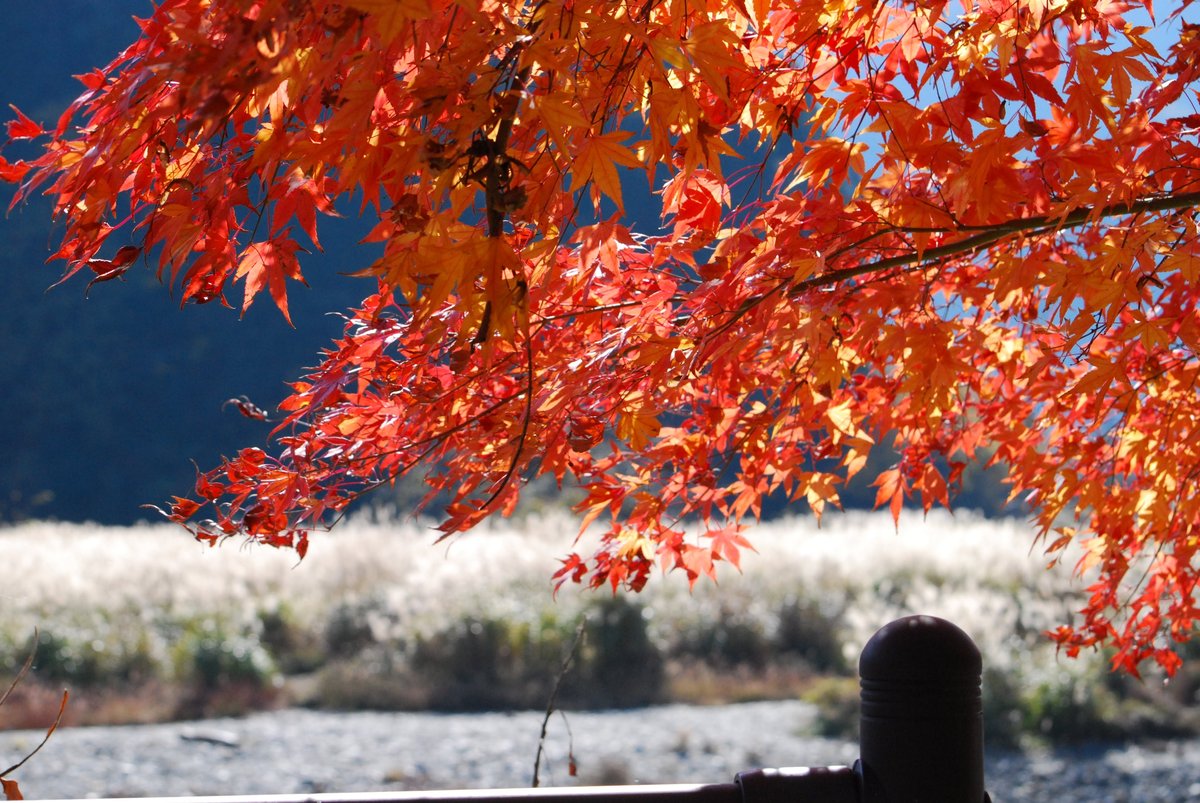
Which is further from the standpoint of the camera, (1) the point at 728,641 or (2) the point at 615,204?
(1) the point at 728,641

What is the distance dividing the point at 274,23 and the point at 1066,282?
134 centimetres

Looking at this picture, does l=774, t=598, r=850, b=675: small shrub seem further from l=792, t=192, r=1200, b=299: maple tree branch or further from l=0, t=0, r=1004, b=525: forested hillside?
l=0, t=0, r=1004, b=525: forested hillside

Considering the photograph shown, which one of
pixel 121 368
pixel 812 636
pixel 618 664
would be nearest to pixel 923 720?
pixel 618 664

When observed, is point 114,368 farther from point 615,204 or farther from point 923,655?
point 923,655

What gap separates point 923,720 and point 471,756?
5.71m

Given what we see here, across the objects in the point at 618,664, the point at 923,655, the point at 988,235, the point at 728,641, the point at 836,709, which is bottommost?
the point at 836,709

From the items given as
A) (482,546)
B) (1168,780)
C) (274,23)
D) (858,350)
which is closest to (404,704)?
(482,546)

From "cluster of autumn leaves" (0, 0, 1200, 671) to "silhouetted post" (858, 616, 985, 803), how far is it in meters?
0.48

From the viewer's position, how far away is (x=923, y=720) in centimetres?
133

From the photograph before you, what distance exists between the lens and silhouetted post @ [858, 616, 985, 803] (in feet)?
4.34

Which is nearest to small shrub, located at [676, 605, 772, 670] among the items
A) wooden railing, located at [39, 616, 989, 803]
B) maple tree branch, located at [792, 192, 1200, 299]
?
maple tree branch, located at [792, 192, 1200, 299]

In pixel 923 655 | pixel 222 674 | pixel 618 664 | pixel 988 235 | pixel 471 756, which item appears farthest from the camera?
pixel 222 674

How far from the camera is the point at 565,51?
1293mm

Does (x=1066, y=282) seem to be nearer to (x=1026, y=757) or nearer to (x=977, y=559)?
(x=1026, y=757)
